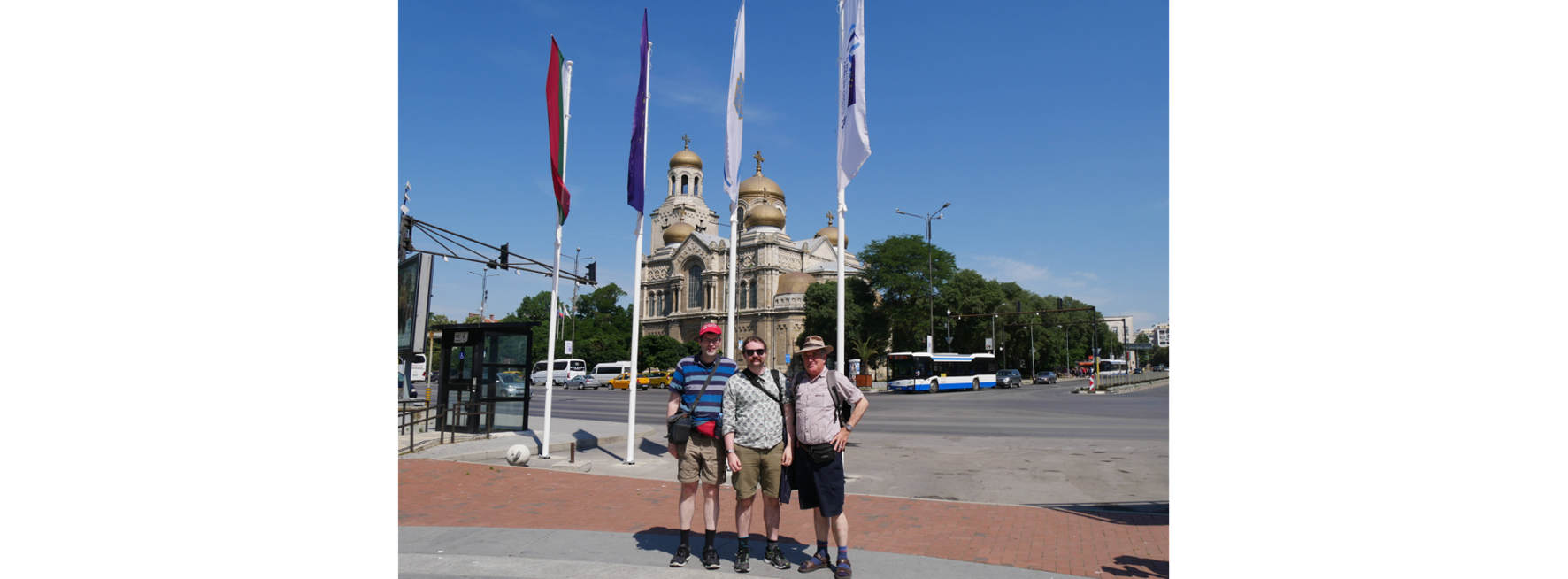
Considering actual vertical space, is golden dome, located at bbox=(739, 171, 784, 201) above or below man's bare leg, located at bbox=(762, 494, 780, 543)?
above

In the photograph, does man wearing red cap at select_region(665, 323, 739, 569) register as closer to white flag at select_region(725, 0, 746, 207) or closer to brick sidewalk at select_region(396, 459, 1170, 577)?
brick sidewalk at select_region(396, 459, 1170, 577)

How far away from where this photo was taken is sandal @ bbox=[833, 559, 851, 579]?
465 cm

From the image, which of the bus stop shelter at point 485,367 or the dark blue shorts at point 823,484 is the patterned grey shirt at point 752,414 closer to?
the dark blue shorts at point 823,484

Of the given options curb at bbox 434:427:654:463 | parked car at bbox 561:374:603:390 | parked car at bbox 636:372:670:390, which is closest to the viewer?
curb at bbox 434:427:654:463

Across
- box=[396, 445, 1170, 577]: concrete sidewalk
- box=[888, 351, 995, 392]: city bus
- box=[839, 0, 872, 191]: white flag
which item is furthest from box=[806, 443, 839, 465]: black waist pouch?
box=[888, 351, 995, 392]: city bus

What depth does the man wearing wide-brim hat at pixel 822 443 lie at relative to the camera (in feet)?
15.7

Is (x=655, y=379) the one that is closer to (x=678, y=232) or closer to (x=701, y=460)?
(x=678, y=232)

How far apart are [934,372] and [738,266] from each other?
3584 centimetres

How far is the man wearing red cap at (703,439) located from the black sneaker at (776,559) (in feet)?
1.20

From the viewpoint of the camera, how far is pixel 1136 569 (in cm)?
495

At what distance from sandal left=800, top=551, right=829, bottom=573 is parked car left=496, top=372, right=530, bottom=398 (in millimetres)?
10964

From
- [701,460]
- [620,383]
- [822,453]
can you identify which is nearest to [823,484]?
[822,453]
